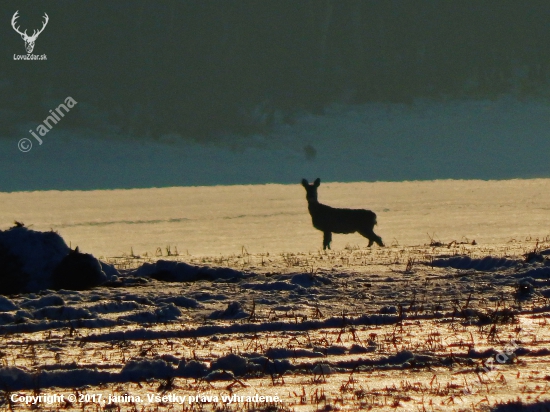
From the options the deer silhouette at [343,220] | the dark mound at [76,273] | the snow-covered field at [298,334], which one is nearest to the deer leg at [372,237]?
the deer silhouette at [343,220]

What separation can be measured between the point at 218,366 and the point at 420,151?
114358mm

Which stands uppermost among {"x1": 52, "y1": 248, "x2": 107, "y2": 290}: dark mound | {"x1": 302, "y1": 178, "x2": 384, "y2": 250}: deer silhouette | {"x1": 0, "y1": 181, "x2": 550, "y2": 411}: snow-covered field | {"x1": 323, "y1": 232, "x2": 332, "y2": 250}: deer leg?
{"x1": 302, "y1": 178, "x2": 384, "y2": 250}: deer silhouette

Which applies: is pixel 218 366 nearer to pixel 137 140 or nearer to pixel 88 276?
→ pixel 88 276

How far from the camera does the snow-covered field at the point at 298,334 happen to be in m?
7.04

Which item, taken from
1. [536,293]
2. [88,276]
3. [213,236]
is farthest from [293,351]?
[213,236]

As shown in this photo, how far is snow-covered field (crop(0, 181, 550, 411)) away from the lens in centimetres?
704

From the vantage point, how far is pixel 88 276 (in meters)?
13.2

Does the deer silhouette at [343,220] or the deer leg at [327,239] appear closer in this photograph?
the deer leg at [327,239]

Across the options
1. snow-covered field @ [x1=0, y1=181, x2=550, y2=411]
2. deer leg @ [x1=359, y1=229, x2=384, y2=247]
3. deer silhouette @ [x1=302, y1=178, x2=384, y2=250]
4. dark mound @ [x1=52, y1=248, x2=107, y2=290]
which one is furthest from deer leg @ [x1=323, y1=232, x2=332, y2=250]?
dark mound @ [x1=52, y1=248, x2=107, y2=290]

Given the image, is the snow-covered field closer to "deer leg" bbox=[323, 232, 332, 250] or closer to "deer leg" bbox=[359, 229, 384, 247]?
"deer leg" bbox=[323, 232, 332, 250]

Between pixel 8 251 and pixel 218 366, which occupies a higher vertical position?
pixel 8 251

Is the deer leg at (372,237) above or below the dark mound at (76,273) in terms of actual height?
above

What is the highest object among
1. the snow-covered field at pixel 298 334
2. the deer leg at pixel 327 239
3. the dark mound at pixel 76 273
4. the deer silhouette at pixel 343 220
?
the deer silhouette at pixel 343 220

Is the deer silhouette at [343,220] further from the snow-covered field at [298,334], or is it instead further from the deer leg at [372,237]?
the snow-covered field at [298,334]
